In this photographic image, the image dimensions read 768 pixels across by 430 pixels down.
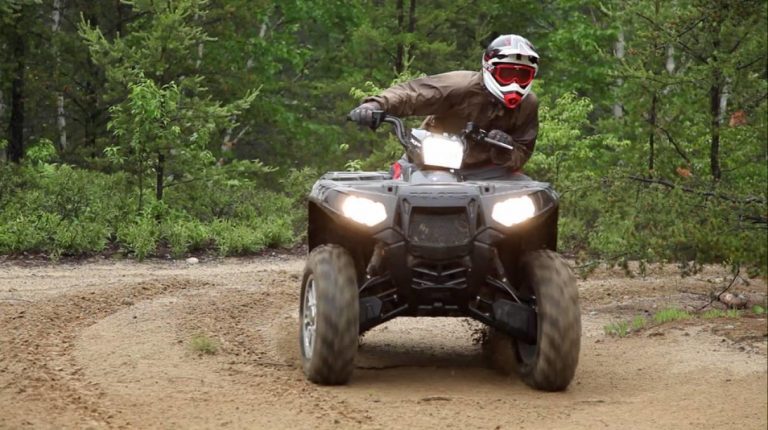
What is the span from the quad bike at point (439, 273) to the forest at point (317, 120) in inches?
57.4

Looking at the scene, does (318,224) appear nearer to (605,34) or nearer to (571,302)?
(571,302)

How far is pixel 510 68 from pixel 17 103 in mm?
18284

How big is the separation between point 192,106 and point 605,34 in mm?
13009

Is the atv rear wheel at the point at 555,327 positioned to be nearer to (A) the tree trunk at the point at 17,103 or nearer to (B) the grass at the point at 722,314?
(B) the grass at the point at 722,314

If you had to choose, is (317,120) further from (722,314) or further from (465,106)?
(465,106)

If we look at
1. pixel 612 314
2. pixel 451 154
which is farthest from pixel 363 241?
pixel 612 314

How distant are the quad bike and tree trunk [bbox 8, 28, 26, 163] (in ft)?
57.6

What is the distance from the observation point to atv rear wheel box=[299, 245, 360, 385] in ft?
22.6

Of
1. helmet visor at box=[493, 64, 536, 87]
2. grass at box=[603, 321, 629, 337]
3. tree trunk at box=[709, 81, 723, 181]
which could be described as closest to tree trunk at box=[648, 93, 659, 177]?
tree trunk at box=[709, 81, 723, 181]

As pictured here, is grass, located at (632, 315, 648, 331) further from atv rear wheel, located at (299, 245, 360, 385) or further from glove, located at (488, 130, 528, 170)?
atv rear wheel, located at (299, 245, 360, 385)

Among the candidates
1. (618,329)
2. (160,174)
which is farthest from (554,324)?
(160,174)

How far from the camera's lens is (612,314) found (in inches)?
445

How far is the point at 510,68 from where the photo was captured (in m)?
7.97

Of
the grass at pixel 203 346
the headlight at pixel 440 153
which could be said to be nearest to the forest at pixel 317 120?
the headlight at pixel 440 153
